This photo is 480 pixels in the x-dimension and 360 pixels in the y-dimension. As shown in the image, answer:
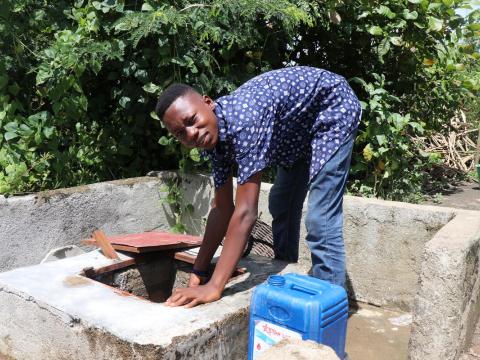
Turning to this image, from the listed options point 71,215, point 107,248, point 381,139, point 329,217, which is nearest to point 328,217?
point 329,217

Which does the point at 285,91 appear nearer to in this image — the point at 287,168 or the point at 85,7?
the point at 287,168

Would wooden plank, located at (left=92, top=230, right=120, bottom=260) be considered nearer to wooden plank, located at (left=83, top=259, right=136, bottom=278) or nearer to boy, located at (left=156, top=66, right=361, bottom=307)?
wooden plank, located at (left=83, top=259, right=136, bottom=278)

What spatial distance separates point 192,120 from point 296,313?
872 mm

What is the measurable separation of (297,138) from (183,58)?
4.56 ft

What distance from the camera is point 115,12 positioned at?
3.90 m

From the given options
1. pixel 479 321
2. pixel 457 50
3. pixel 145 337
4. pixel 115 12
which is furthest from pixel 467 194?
pixel 145 337

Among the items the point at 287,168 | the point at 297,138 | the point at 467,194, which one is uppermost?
the point at 297,138

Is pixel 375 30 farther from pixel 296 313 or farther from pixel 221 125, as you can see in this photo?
pixel 296 313

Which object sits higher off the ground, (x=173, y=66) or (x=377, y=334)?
(x=173, y=66)

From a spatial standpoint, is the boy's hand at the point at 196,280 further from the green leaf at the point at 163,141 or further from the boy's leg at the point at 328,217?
the green leaf at the point at 163,141

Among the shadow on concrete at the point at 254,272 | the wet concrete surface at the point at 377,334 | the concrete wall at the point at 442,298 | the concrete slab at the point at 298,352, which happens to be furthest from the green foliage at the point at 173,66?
the concrete slab at the point at 298,352

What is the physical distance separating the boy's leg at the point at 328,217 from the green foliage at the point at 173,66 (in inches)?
55.3

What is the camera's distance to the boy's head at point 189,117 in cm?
229

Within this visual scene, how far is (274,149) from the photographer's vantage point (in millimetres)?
2713
